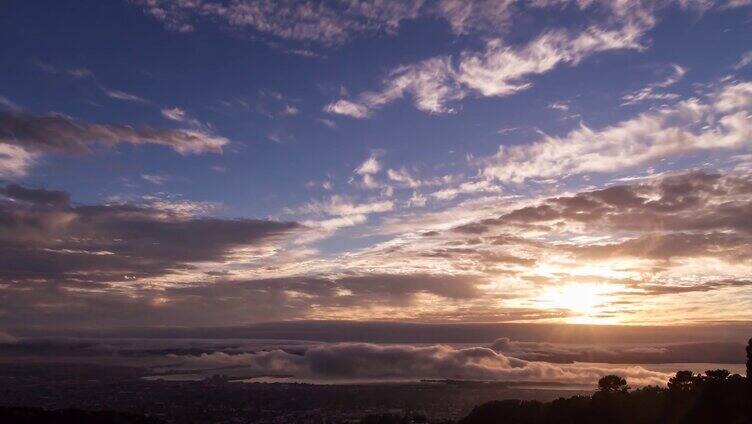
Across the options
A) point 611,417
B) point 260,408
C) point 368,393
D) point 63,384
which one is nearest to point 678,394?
point 611,417

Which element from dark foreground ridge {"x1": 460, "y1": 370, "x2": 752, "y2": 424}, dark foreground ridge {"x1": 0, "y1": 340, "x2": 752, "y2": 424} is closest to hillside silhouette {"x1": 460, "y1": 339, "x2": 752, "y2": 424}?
dark foreground ridge {"x1": 460, "y1": 370, "x2": 752, "y2": 424}

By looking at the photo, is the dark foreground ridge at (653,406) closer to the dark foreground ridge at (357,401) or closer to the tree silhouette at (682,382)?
the tree silhouette at (682,382)

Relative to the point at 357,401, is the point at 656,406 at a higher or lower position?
higher

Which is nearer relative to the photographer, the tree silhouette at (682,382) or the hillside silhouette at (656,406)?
the hillside silhouette at (656,406)

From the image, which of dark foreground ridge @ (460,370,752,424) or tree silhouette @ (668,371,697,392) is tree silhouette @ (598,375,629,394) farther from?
tree silhouette @ (668,371,697,392)

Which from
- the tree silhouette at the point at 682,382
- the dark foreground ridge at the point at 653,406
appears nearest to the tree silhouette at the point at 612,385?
the dark foreground ridge at the point at 653,406

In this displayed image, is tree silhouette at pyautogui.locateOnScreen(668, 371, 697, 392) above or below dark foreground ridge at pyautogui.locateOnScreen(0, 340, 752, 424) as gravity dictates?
above

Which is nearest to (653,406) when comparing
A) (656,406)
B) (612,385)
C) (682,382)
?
(656,406)

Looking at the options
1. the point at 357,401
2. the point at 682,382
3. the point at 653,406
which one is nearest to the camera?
the point at 653,406

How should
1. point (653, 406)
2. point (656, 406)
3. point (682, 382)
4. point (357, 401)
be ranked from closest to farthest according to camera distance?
point (656, 406) → point (653, 406) → point (682, 382) → point (357, 401)

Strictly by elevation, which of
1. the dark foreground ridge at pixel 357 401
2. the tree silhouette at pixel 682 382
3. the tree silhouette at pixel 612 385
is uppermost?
the tree silhouette at pixel 682 382

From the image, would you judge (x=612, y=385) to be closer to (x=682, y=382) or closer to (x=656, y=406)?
(x=682, y=382)

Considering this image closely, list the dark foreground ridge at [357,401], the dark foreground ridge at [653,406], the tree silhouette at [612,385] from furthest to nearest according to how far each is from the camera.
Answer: the tree silhouette at [612,385], the dark foreground ridge at [357,401], the dark foreground ridge at [653,406]
